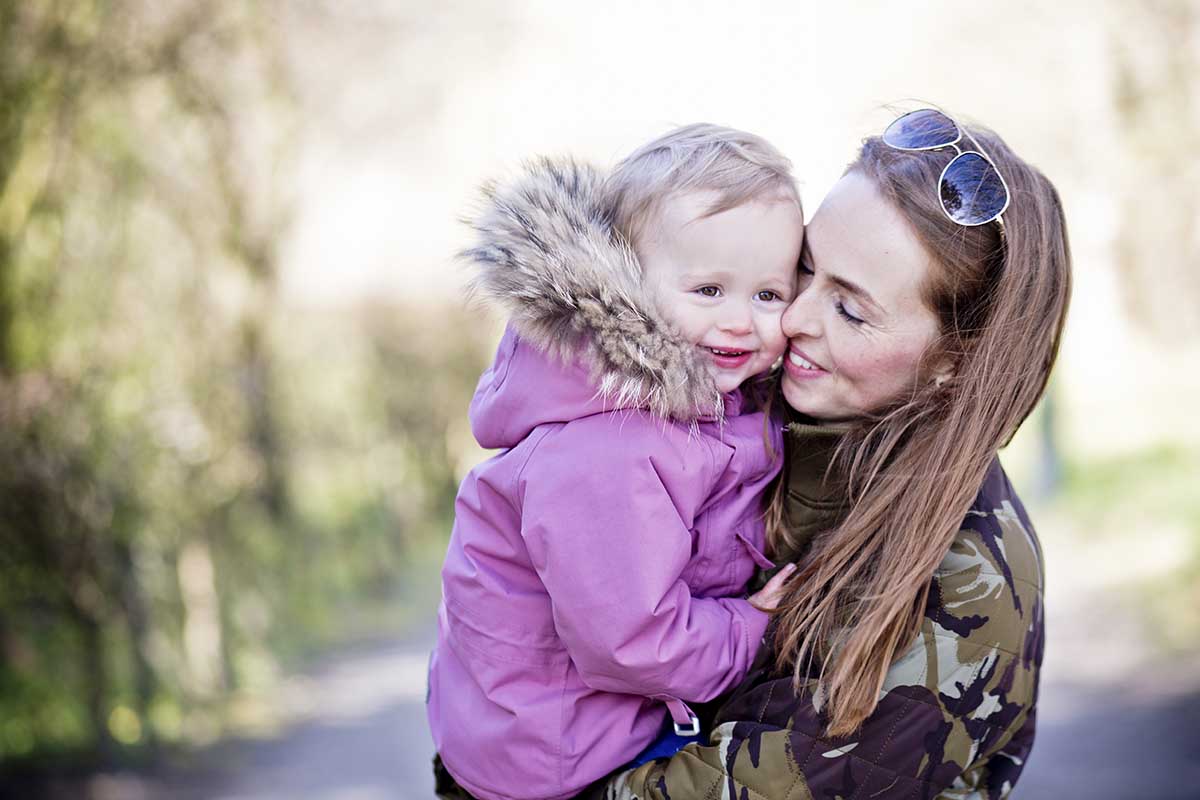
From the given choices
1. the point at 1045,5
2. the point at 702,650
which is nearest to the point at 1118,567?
the point at 1045,5

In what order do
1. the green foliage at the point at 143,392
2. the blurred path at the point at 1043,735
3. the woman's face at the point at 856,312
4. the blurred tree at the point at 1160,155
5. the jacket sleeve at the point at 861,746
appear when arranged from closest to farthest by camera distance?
the jacket sleeve at the point at 861,746, the woman's face at the point at 856,312, the blurred path at the point at 1043,735, the green foliage at the point at 143,392, the blurred tree at the point at 1160,155

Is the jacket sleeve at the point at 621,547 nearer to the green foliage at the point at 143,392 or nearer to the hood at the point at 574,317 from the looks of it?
the hood at the point at 574,317

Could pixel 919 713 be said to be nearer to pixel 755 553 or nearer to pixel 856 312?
pixel 755 553

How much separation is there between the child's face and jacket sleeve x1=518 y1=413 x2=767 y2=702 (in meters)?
0.25

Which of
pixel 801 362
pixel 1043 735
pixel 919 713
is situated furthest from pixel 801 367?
pixel 1043 735

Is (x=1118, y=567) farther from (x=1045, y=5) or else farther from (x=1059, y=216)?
(x=1059, y=216)

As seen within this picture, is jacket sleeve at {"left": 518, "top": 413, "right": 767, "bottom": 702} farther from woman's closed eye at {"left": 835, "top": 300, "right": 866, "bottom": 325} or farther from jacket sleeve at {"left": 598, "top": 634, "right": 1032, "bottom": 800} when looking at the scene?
woman's closed eye at {"left": 835, "top": 300, "right": 866, "bottom": 325}

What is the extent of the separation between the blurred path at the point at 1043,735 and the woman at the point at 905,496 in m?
3.74

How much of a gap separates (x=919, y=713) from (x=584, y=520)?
0.66 meters

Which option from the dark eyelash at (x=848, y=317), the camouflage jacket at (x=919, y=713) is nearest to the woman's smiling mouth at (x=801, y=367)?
the dark eyelash at (x=848, y=317)

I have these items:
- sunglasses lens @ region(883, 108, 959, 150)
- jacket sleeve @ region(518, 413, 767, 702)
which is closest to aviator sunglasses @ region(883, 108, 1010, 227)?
sunglasses lens @ region(883, 108, 959, 150)

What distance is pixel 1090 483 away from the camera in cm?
1000

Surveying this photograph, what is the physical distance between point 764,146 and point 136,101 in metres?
5.43

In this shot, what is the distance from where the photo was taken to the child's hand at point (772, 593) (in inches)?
79.9
